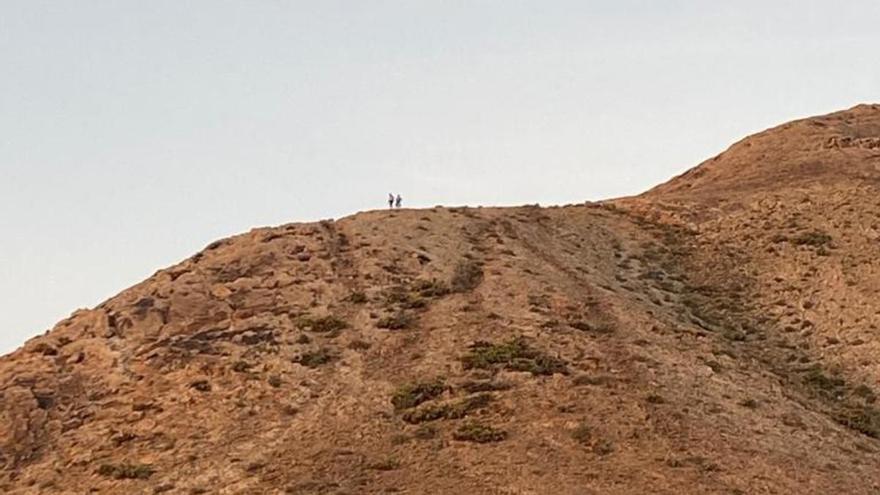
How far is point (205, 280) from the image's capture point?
1876 inches

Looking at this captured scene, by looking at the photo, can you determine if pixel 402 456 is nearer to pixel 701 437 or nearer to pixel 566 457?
pixel 566 457

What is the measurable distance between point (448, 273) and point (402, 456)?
1665cm

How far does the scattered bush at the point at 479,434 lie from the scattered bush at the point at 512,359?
4.80 m

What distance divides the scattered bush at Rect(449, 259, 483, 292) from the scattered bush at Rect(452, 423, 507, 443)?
13.1 m

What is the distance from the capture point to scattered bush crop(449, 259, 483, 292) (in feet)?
158

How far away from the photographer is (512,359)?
40375 mm

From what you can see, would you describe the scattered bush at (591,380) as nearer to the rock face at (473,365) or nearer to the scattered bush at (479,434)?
the rock face at (473,365)

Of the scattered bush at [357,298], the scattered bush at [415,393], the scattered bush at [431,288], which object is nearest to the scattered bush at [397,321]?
the scattered bush at [357,298]

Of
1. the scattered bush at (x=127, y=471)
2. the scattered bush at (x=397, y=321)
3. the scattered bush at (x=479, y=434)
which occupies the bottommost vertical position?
the scattered bush at (x=479, y=434)

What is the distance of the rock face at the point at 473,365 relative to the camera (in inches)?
1314

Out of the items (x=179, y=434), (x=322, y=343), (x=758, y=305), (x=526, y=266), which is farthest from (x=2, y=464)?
(x=758, y=305)

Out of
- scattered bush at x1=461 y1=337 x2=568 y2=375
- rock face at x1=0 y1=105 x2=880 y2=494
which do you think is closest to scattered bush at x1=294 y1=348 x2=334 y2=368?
rock face at x1=0 y1=105 x2=880 y2=494

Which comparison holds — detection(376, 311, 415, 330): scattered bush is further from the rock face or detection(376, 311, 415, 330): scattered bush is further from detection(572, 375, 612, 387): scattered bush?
detection(572, 375, 612, 387): scattered bush

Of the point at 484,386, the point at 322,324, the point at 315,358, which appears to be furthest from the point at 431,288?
the point at 484,386
